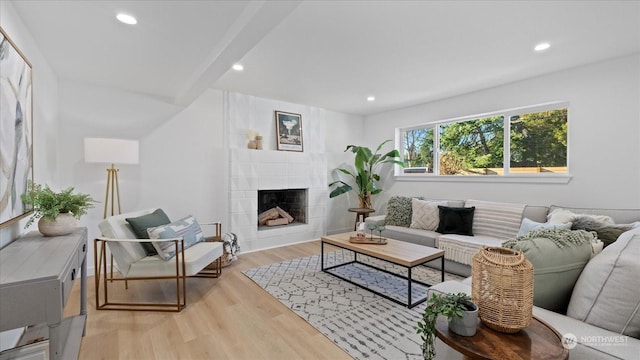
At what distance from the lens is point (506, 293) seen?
1002 millimetres

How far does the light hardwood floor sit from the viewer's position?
1891 mm

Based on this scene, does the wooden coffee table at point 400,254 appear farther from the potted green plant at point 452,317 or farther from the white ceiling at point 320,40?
the white ceiling at point 320,40

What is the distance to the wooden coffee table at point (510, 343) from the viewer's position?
899mm

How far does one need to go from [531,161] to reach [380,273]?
2501 mm

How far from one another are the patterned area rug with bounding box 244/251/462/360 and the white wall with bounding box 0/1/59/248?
210 centimetres

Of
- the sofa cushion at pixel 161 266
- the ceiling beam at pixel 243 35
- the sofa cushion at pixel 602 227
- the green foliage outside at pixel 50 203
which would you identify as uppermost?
the ceiling beam at pixel 243 35

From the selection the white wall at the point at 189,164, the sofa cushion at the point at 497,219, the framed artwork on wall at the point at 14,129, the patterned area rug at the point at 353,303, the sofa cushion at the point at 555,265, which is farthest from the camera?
the white wall at the point at 189,164

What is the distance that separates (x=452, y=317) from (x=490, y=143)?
3856mm

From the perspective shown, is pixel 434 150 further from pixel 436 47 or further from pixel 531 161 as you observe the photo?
pixel 436 47

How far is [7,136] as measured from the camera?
166 centimetres

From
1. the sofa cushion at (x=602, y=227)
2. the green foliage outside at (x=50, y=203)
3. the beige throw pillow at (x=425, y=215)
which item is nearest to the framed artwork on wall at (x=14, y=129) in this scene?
the green foliage outside at (x=50, y=203)

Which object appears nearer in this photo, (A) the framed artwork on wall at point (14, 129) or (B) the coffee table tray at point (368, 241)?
(A) the framed artwork on wall at point (14, 129)

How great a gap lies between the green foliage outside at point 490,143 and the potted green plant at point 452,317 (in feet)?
11.4

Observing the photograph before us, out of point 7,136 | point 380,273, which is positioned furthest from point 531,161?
point 7,136
